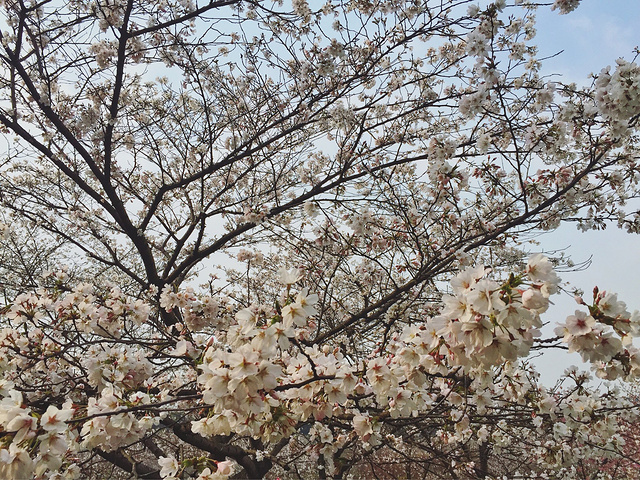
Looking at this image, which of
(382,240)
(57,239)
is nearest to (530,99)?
(382,240)

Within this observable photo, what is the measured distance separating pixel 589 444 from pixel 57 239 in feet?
30.1

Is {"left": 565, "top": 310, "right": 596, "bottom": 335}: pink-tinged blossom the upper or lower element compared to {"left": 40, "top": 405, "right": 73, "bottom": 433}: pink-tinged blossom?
upper

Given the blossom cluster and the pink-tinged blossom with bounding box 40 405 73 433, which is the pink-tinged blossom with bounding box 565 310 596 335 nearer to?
the blossom cluster

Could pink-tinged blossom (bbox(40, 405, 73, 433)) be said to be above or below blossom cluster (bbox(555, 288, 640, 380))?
below

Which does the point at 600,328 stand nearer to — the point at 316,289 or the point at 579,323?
the point at 579,323

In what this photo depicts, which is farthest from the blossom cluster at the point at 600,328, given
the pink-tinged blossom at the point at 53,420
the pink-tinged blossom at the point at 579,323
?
the pink-tinged blossom at the point at 53,420

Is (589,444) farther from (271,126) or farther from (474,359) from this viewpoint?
(271,126)

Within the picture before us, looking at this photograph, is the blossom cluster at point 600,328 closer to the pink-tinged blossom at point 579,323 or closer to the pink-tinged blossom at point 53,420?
the pink-tinged blossom at point 579,323

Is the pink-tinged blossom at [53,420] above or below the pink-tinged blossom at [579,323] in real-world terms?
below

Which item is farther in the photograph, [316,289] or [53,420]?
[316,289]

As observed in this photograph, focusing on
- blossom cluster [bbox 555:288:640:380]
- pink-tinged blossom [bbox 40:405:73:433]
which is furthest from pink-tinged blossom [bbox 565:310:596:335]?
pink-tinged blossom [bbox 40:405:73:433]

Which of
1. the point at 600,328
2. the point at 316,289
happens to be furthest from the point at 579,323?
the point at 316,289

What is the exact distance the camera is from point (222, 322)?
3.62 m

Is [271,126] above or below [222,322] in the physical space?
above
